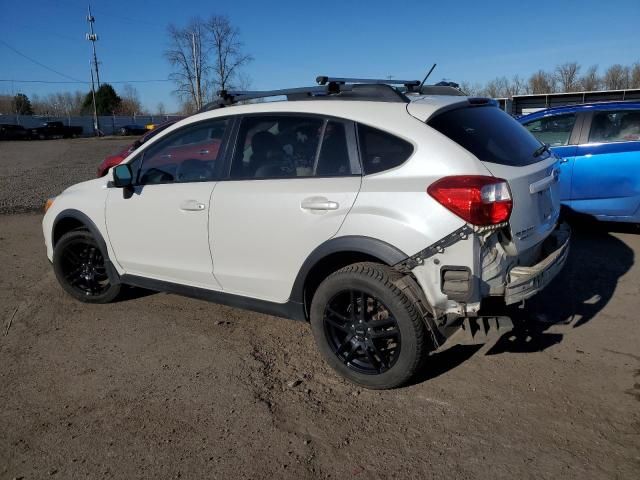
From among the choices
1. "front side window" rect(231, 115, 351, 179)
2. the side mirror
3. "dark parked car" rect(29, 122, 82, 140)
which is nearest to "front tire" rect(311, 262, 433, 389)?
"front side window" rect(231, 115, 351, 179)

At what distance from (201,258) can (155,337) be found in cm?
82

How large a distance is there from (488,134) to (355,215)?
1042 millimetres

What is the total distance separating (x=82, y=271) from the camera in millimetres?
4977

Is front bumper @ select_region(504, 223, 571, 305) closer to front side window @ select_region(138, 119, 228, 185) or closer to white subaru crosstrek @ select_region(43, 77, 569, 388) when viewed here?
white subaru crosstrek @ select_region(43, 77, 569, 388)

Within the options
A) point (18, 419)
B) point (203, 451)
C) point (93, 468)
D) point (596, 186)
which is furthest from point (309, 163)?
point (596, 186)

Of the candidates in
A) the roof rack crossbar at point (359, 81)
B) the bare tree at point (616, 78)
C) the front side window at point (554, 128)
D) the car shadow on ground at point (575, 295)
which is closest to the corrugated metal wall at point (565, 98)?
the front side window at point (554, 128)

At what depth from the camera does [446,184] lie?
2.90m

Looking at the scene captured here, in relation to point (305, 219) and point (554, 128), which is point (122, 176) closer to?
point (305, 219)

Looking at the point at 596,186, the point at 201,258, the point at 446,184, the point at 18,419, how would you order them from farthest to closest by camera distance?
the point at 596,186
the point at 201,258
the point at 18,419
the point at 446,184

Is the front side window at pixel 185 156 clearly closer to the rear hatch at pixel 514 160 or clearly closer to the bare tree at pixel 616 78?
the rear hatch at pixel 514 160

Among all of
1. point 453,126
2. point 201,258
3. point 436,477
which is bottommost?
point 436,477

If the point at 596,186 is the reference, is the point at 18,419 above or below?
below

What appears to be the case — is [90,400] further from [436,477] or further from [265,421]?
[436,477]

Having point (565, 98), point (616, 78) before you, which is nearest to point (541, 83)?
point (616, 78)
